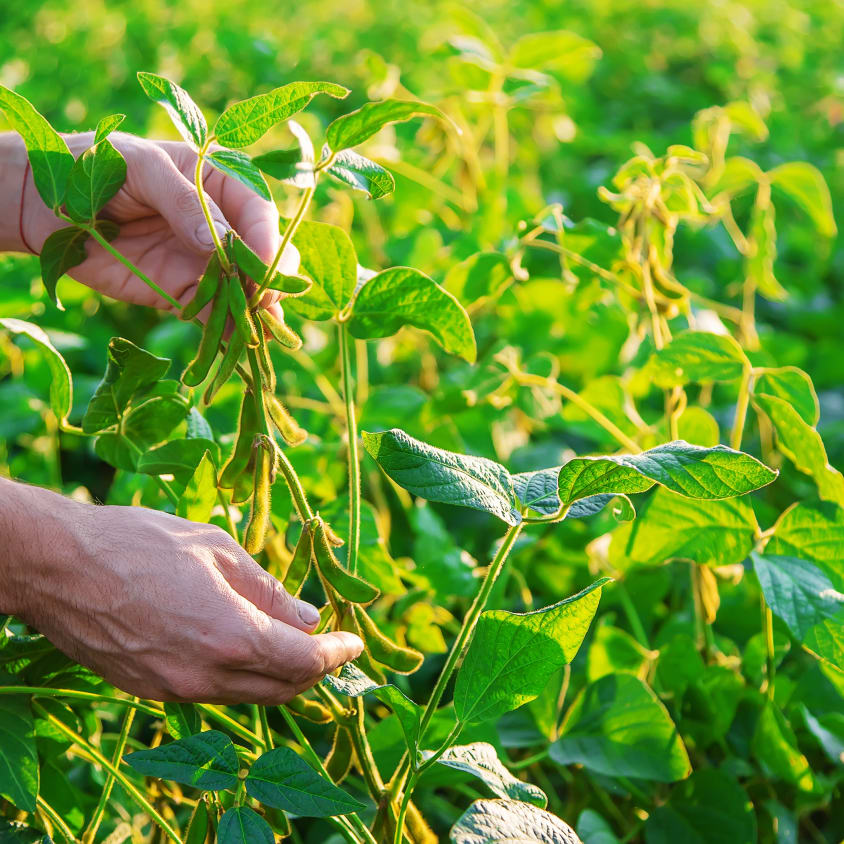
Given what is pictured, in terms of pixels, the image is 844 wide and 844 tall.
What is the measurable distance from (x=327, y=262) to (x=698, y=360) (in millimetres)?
423

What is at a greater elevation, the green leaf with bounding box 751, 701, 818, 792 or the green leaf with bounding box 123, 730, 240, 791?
the green leaf with bounding box 123, 730, 240, 791

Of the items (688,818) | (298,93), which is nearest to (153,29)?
(298,93)

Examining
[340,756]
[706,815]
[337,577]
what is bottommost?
[706,815]

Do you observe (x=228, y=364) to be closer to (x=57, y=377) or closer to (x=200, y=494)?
(x=200, y=494)

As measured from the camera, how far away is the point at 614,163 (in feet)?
9.41

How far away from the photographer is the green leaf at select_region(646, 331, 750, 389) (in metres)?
1.03

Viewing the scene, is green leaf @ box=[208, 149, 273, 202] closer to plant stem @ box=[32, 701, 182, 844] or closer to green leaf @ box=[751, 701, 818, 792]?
plant stem @ box=[32, 701, 182, 844]

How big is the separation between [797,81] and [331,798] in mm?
3465

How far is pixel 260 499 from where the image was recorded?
0.81 meters

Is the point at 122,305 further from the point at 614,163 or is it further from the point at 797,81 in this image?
the point at 797,81

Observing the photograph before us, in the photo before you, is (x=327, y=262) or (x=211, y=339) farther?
(x=327, y=262)

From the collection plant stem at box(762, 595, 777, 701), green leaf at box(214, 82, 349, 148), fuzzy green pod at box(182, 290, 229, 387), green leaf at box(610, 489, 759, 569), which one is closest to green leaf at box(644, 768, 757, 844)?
plant stem at box(762, 595, 777, 701)

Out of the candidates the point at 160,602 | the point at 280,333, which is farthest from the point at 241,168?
the point at 160,602

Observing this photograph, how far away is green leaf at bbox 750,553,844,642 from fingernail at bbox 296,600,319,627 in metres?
0.41
